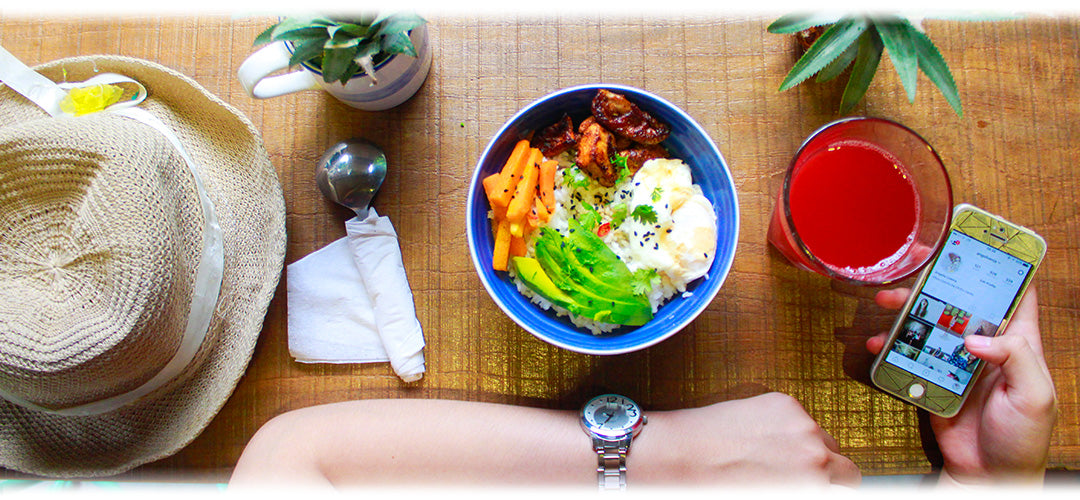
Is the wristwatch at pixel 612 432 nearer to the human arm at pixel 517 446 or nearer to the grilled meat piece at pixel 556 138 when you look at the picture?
the human arm at pixel 517 446

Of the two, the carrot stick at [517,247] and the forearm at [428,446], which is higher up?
the carrot stick at [517,247]

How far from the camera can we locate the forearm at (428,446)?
1.16 meters

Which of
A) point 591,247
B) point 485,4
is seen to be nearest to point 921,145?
point 591,247

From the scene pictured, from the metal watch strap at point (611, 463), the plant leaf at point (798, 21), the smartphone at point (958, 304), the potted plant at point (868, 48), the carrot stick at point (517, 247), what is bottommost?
the metal watch strap at point (611, 463)

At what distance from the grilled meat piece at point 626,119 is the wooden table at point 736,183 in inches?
8.9

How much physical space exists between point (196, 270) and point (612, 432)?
2.78ft

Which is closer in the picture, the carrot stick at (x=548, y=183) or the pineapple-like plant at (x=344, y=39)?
the pineapple-like plant at (x=344, y=39)

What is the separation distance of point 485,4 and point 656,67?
41cm

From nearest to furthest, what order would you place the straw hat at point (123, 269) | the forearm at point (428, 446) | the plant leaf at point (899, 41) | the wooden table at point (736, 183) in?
the straw hat at point (123, 269), the plant leaf at point (899, 41), the forearm at point (428, 446), the wooden table at point (736, 183)

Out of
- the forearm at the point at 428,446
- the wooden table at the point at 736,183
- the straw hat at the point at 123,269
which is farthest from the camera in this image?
the wooden table at the point at 736,183

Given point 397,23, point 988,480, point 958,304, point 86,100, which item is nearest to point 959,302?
point 958,304

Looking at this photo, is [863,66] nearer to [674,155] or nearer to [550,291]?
[674,155]

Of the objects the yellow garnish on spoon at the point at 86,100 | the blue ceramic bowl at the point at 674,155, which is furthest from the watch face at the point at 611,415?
the yellow garnish on spoon at the point at 86,100

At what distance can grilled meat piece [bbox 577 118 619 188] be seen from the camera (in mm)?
1089
